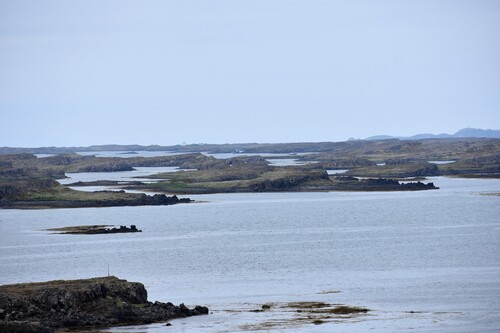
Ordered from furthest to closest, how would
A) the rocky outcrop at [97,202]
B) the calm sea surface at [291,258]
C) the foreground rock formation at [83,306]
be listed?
the rocky outcrop at [97,202] < the calm sea surface at [291,258] < the foreground rock formation at [83,306]

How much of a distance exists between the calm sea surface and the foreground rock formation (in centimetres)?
141

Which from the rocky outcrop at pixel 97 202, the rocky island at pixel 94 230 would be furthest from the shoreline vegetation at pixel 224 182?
the rocky island at pixel 94 230

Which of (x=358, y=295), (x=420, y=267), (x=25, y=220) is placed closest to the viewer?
(x=358, y=295)

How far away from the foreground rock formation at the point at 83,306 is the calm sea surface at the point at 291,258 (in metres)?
1.41

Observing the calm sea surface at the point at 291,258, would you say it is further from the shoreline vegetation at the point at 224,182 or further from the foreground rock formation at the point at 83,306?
the shoreline vegetation at the point at 224,182

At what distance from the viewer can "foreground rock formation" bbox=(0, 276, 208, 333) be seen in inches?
1734

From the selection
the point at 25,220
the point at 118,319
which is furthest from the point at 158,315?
the point at 25,220

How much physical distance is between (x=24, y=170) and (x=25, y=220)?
2903 inches

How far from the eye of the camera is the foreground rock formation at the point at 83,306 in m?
44.0

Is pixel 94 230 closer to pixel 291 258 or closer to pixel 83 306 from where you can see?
pixel 291 258

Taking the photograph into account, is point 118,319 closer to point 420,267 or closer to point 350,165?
point 420,267

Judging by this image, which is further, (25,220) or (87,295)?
(25,220)

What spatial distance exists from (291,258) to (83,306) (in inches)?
1005

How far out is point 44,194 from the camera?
11994cm
